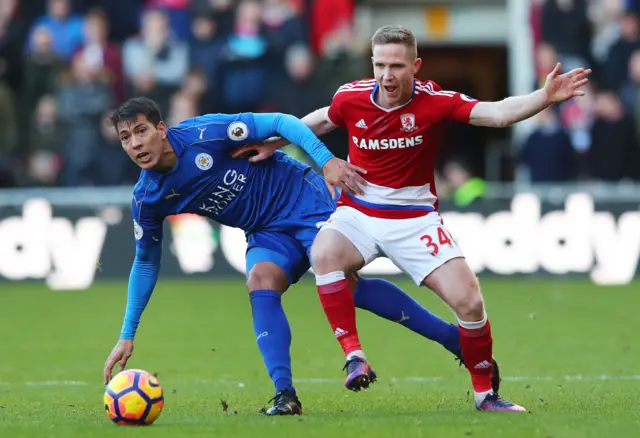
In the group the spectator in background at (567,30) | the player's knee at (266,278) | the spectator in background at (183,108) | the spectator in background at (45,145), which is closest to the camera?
the player's knee at (266,278)

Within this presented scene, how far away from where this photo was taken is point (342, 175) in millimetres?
7754

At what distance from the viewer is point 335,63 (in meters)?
18.4

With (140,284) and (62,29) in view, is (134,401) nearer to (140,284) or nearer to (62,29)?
(140,284)

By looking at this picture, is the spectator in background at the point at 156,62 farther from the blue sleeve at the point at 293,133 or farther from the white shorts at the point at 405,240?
the white shorts at the point at 405,240

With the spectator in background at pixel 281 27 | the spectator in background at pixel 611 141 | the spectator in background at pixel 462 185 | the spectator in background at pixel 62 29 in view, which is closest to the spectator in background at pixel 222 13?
the spectator in background at pixel 281 27

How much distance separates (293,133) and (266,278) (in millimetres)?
838

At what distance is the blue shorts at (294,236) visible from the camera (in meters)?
8.16

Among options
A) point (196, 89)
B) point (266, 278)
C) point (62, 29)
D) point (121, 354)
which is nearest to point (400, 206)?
point (266, 278)

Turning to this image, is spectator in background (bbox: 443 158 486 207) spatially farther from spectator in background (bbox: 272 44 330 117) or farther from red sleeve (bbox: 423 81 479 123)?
red sleeve (bbox: 423 81 479 123)

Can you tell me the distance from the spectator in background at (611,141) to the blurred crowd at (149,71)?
328 cm

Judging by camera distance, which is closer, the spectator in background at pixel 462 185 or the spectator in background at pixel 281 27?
the spectator in background at pixel 462 185

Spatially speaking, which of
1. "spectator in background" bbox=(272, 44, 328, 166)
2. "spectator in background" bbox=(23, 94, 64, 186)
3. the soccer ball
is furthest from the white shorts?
"spectator in background" bbox=(23, 94, 64, 186)

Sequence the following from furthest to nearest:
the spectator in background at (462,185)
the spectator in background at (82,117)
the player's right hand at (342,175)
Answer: the spectator in background at (82,117), the spectator in background at (462,185), the player's right hand at (342,175)

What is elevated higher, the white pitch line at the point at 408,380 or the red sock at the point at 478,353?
the red sock at the point at 478,353
